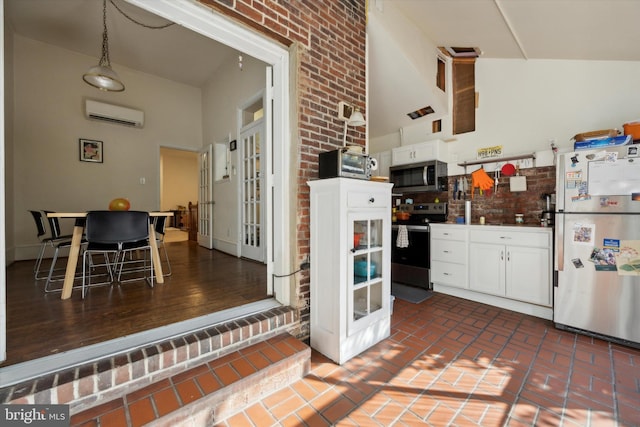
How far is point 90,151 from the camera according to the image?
482cm

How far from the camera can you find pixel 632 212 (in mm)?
2197

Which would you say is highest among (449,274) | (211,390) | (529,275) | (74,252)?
(74,252)

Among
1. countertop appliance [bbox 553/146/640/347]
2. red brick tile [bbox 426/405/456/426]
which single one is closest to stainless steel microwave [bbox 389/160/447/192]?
countertop appliance [bbox 553/146/640/347]

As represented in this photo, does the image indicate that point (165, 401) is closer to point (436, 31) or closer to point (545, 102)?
point (436, 31)

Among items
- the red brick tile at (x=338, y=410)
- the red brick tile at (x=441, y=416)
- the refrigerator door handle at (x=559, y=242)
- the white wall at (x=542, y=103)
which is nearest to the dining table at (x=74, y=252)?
the red brick tile at (x=338, y=410)

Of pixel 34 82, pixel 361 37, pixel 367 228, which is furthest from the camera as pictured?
pixel 34 82

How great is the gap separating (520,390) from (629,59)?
347 cm

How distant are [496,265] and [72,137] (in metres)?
6.94

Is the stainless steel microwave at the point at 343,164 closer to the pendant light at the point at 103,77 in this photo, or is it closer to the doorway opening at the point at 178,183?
the pendant light at the point at 103,77

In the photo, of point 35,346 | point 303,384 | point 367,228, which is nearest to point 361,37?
point 367,228

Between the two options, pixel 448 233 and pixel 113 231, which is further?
pixel 448 233

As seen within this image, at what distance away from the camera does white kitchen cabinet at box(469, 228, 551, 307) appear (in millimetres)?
2783

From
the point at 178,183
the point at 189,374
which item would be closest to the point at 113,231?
the point at 189,374

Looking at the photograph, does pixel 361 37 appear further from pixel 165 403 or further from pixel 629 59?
pixel 165 403
